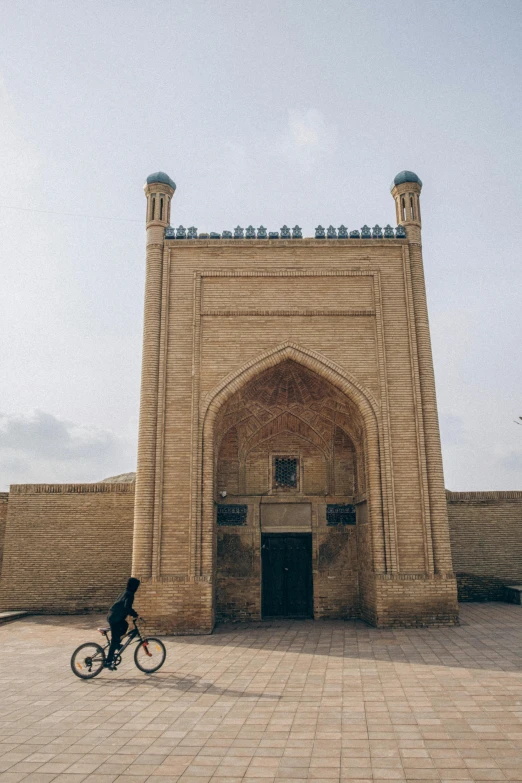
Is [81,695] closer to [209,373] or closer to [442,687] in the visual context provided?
[442,687]

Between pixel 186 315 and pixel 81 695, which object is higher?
pixel 186 315

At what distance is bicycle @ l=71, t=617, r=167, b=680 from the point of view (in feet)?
19.6

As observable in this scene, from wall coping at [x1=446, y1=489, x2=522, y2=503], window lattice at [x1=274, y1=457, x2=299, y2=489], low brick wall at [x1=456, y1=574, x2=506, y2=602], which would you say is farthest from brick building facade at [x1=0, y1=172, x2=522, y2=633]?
wall coping at [x1=446, y1=489, x2=522, y2=503]

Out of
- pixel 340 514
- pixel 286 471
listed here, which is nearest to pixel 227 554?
pixel 286 471

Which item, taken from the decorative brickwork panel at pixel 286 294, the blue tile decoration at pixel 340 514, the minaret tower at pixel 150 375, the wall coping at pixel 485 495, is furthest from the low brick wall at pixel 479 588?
the minaret tower at pixel 150 375

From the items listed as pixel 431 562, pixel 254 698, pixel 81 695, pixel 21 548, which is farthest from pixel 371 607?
pixel 21 548

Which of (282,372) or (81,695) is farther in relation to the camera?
(282,372)

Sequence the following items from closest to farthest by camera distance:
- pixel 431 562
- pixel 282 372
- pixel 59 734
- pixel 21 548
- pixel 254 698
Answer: pixel 59 734, pixel 254 698, pixel 431 562, pixel 282 372, pixel 21 548

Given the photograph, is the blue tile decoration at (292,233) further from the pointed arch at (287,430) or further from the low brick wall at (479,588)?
the low brick wall at (479,588)

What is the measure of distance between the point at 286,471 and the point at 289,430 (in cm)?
79

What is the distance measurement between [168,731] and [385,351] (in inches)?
277

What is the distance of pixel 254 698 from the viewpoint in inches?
203

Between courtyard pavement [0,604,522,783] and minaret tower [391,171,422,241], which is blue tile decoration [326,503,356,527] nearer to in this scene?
courtyard pavement [0,604,522,783]

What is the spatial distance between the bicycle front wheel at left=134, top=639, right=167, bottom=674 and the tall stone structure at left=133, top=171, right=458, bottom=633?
2297mm
